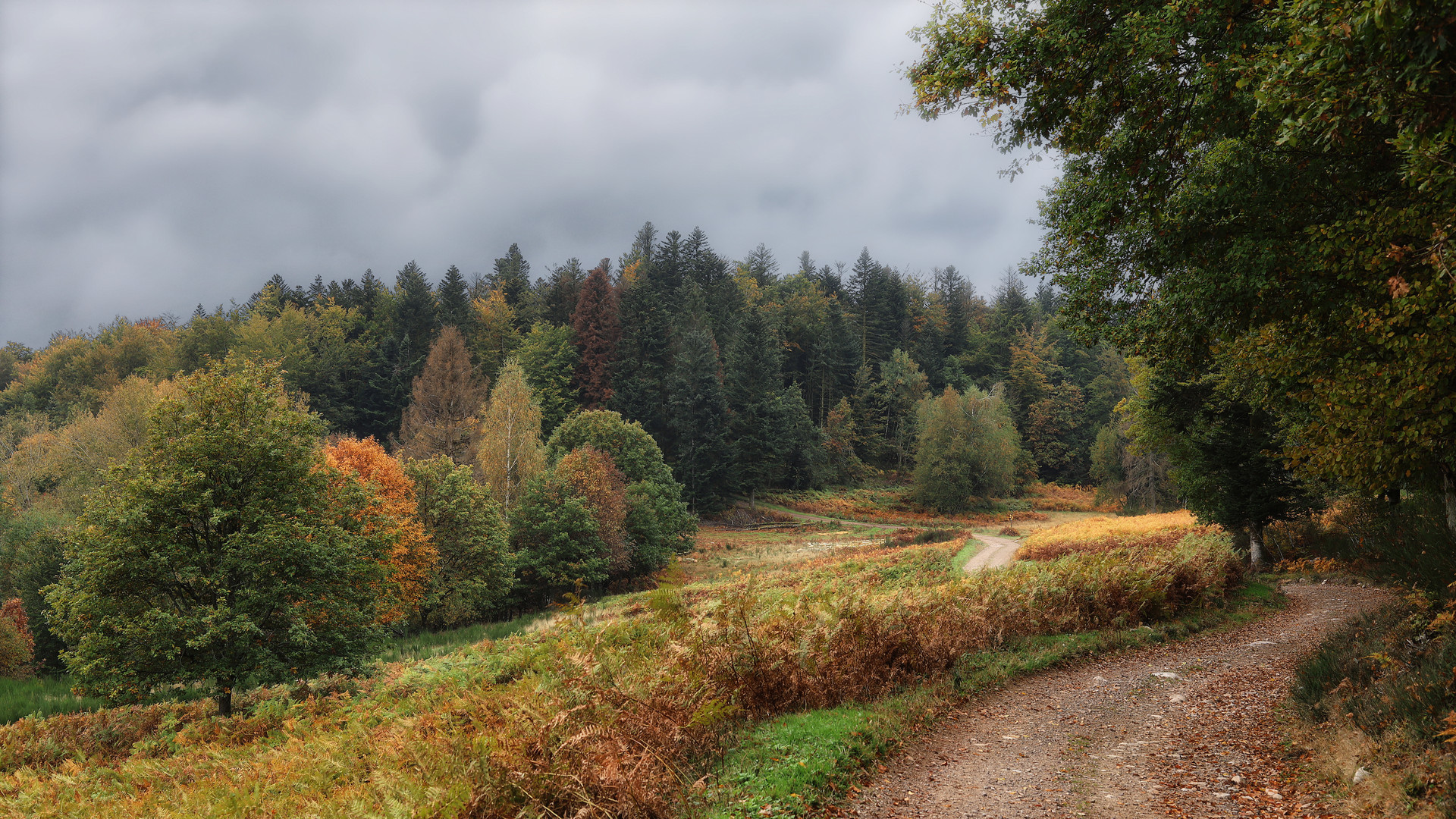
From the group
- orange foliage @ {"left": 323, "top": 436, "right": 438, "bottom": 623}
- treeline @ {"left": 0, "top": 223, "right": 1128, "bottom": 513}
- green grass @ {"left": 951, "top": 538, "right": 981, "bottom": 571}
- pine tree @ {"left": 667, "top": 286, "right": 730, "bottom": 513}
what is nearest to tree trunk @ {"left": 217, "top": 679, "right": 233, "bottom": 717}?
orange foliage @ {"left": 323, "top": 436, "right": 438, "bottom": 623}

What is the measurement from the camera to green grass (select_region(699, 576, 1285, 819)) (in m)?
6.08

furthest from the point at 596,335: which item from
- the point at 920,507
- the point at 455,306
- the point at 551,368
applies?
the point at 920,507

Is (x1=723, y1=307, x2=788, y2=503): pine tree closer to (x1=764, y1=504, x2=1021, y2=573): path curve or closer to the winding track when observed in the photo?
(x1=764, y1=504, x2=1021, y2=573): path curve

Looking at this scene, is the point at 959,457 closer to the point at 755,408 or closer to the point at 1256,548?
the point at 755,408

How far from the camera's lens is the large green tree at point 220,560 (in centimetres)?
1530

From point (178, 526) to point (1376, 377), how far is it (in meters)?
22.0

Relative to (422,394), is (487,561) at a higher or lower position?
lower

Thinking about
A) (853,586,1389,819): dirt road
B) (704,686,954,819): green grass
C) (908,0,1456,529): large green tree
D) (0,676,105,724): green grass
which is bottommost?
(0,676,105,724): green grass

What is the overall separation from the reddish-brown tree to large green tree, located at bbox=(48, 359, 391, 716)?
47379 mm

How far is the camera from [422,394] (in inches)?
2005

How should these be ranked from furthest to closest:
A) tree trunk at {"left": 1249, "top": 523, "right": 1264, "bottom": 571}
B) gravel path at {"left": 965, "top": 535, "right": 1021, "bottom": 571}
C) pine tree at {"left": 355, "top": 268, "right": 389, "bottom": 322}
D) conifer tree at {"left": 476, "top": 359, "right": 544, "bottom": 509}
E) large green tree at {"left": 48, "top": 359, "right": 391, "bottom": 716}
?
pine tree at {"left": 355, "top": 268, "right": 389, "bottom": 322} → conifer tree at {"left": 476, "top": 359, "right": 544, "bottom": 509} → gravel path at {"left": 965, "top": 535, "right": 1021, "bottom": 571} → tree trunk at {"left": 1249, "top": 523, "right": 1264, "bottom": 571} → large green tree at {"left": 48, "top": 359, "right": 391, "bottom": 716}

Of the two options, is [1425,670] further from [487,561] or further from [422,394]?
[422,394]

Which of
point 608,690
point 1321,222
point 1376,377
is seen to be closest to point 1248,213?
point 1321,222

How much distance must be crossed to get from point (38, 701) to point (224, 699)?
33.6ft
